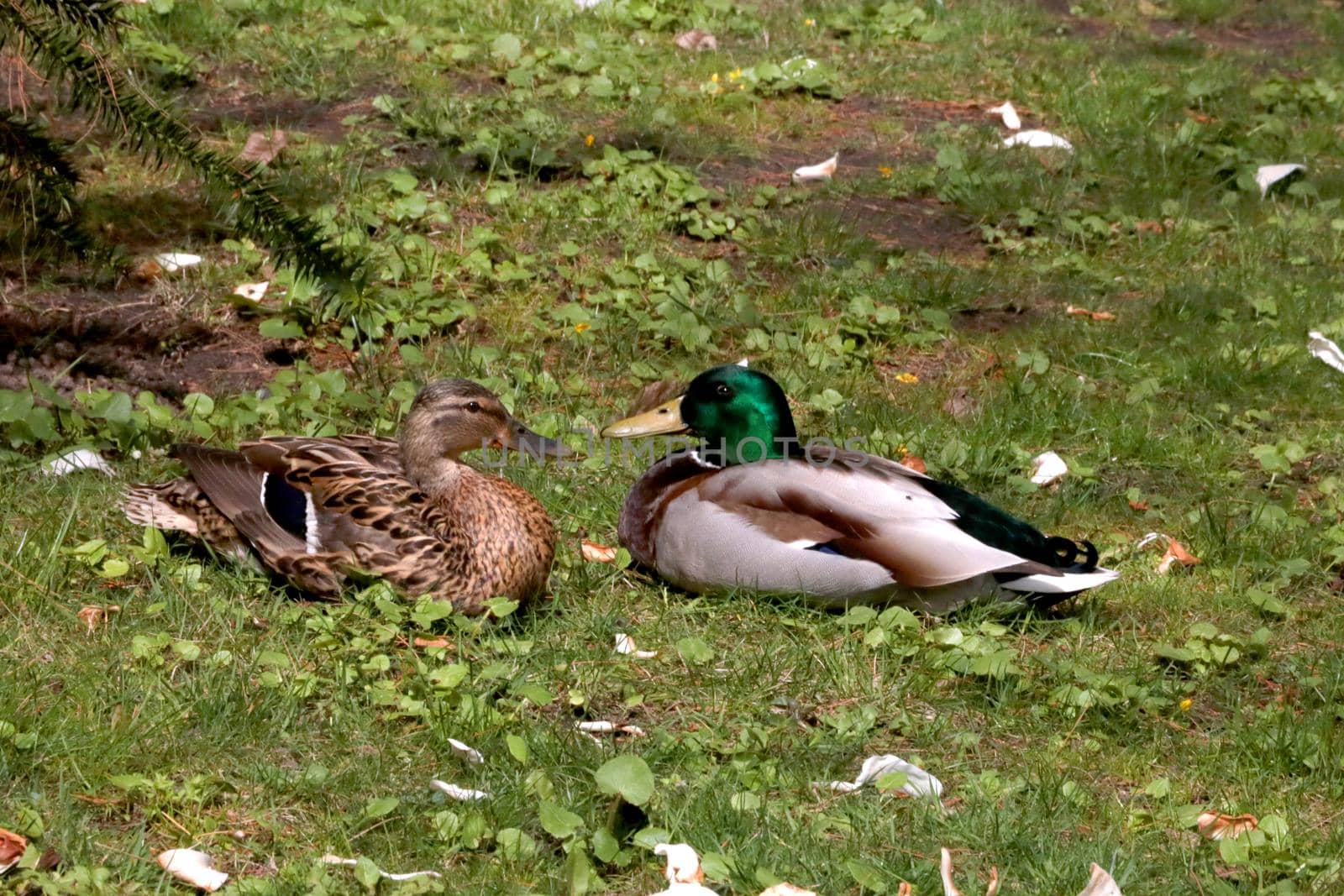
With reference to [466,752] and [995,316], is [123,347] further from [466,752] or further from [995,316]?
[995,316]

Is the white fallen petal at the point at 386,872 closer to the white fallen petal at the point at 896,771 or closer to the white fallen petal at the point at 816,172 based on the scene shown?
the white fallen petal at the point at 896,771

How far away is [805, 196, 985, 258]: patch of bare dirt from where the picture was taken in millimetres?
6887

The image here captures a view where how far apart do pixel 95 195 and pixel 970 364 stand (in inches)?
137

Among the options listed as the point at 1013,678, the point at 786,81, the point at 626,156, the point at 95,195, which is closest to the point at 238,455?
the point at 1013,678

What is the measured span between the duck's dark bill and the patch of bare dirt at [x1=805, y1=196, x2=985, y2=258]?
2618mm

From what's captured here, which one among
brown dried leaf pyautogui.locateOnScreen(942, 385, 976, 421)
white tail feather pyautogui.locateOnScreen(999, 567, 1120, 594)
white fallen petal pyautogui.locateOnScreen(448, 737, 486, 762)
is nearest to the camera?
white fallen petal pyautogui.locateOnScreen(448, 737, 486, 762)

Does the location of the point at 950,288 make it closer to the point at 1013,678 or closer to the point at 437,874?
the point at 1013,678

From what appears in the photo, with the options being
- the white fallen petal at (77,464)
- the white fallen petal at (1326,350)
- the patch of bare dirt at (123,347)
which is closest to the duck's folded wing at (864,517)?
the white fallen petal at (77,464)

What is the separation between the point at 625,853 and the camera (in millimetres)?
3205

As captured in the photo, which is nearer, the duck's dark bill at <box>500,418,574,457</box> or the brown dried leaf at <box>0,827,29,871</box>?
the brown dried leaf at <box>0,827,29,871</box>

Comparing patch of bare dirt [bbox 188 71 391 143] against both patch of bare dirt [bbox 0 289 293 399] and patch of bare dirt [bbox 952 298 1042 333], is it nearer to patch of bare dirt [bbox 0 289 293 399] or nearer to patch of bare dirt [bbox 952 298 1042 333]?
patch of bare dirt [bbox 0 289 293 399]

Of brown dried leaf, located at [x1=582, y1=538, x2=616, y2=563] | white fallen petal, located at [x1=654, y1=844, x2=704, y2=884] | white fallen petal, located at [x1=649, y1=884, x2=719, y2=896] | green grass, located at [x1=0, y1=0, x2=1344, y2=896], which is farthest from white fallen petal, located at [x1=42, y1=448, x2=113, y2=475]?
white fallen petal, located at [x1=649, y1=884, x2=719, y2=896]

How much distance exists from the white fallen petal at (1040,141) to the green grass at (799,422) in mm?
122

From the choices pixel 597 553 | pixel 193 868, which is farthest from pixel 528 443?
pixel 193 868
